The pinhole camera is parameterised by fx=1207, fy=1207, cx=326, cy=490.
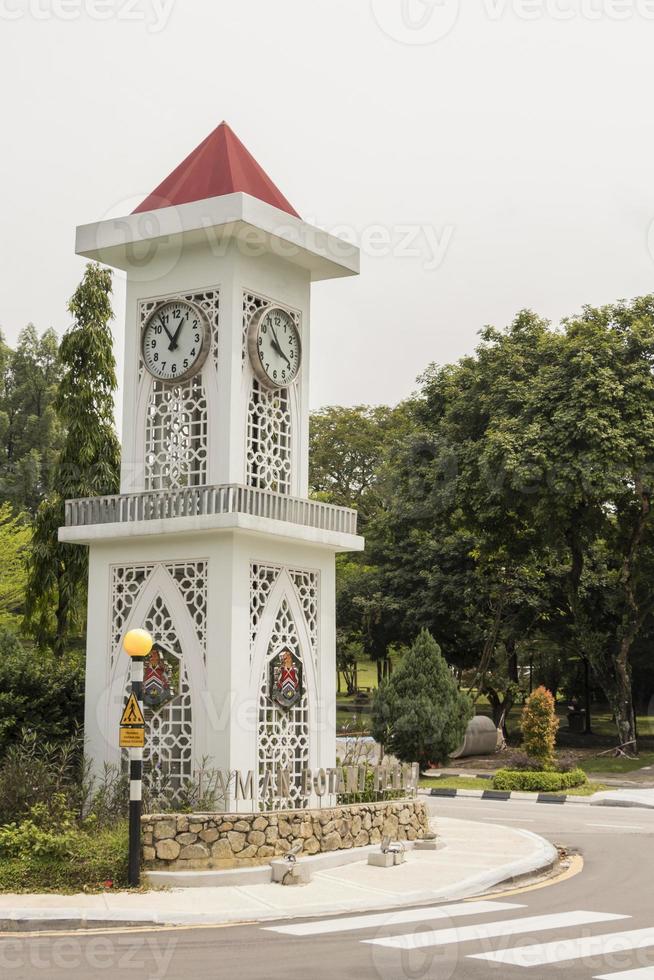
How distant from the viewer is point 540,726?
28.6 m

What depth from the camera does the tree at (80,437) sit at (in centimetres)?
2705

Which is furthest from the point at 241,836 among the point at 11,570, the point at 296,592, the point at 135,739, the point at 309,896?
the point at 11,570

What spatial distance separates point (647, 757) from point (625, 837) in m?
A: 16.7

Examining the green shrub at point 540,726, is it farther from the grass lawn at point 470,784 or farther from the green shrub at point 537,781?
the grass lawn at point 470,784

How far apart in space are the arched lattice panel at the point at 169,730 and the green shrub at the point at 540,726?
14217 millimetres

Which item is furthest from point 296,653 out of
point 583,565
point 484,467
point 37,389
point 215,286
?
point 37,389

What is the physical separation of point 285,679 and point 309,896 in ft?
13.2

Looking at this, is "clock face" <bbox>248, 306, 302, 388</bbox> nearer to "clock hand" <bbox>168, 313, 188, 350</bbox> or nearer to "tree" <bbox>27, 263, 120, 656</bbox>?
"clock hand" <bbox>168, 313, 188, 350</bbox>

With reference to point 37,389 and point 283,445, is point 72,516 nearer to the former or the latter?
point 283,445

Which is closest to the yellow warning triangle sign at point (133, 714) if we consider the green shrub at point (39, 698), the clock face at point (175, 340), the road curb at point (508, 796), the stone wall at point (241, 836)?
the stone wall at point (241, 836)

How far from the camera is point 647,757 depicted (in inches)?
1380

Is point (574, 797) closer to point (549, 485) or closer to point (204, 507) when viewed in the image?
point (549, 485)

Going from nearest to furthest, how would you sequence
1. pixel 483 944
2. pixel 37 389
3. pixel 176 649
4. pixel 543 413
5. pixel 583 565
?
pixel 483 944, pixel 176 649, pixel 543 413, pixel 583 565, pixel 37 389

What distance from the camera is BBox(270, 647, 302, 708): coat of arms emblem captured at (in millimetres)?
16484
